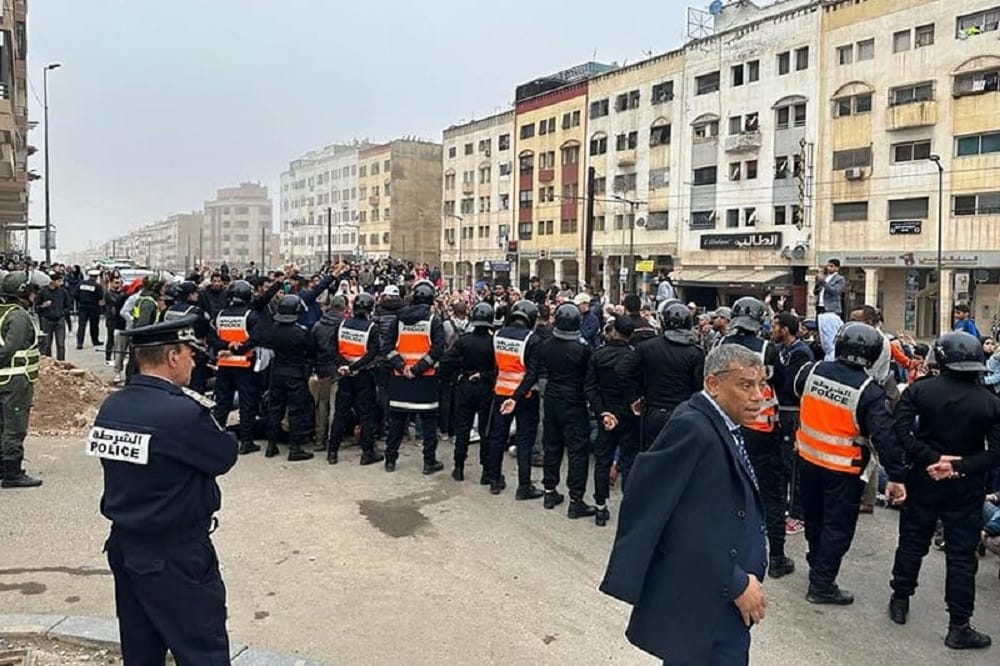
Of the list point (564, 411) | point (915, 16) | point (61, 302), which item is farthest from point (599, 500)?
point (915, 16)

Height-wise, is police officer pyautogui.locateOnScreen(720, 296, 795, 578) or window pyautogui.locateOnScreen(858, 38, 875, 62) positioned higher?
window pyautogui.locateOnScreen(858, 38, 875, 62)

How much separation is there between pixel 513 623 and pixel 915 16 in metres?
42.3

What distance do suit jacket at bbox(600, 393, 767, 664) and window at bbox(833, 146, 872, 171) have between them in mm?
42312

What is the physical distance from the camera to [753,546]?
3223mm

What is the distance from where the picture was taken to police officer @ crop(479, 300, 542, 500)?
26.5ft

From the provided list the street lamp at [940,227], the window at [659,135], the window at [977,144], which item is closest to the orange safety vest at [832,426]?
the street lamp at [940,227]

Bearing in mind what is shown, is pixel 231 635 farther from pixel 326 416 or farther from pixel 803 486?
pixel 326 416

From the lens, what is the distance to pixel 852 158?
41156 mm

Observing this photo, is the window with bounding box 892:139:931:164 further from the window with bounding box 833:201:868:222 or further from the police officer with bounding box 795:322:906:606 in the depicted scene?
the police officer with bounding box 795:322:906:606

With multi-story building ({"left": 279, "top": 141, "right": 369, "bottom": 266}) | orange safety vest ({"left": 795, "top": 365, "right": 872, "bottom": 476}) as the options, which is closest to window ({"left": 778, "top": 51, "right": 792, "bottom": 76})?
orange safety vest ({"left": 795, "top": 365, "right": 872, "bottom": 476})

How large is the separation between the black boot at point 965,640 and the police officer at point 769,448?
1367mm

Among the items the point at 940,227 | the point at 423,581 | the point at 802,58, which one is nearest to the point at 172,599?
the point at 423,581

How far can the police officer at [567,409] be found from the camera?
7.54 meters

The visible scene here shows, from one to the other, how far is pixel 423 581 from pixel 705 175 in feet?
154
